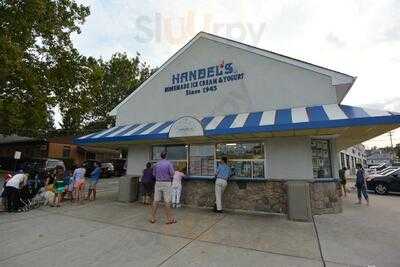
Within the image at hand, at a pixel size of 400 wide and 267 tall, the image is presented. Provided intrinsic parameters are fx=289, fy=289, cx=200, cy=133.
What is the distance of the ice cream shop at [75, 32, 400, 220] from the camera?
9.02 m

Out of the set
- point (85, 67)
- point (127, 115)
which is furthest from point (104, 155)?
point (127, 115)

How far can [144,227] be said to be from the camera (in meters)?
7.82

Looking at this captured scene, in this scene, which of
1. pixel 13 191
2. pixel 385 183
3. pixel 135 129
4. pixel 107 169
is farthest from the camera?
pixel 107 169

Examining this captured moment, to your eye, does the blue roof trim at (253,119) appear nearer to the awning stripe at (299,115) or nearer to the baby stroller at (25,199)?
the awning stripe at (299,115)

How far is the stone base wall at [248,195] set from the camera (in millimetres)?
9672

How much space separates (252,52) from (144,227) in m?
7.55

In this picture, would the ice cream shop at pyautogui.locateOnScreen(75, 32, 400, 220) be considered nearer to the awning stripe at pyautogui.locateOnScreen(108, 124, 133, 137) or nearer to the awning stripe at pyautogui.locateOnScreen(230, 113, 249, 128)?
the awning stripe at pyautogui.locateOnScreen(230, 113, 249, 128)

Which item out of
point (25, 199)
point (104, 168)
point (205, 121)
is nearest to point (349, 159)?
point (104, 168)

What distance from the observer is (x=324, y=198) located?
9.68m

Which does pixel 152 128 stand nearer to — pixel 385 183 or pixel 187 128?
pixel 187 128

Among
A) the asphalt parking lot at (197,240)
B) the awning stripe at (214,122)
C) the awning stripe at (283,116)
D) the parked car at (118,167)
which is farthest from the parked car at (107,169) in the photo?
the awning stripe at (283,116)

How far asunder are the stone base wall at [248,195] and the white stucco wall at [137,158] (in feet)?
9.90

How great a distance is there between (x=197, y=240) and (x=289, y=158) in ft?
16.0

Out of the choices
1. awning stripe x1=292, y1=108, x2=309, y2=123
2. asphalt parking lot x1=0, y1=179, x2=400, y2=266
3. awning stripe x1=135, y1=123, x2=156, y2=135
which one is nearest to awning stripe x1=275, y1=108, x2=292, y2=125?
awning stripe x1=292, y1=108, x2=309, y2=123
